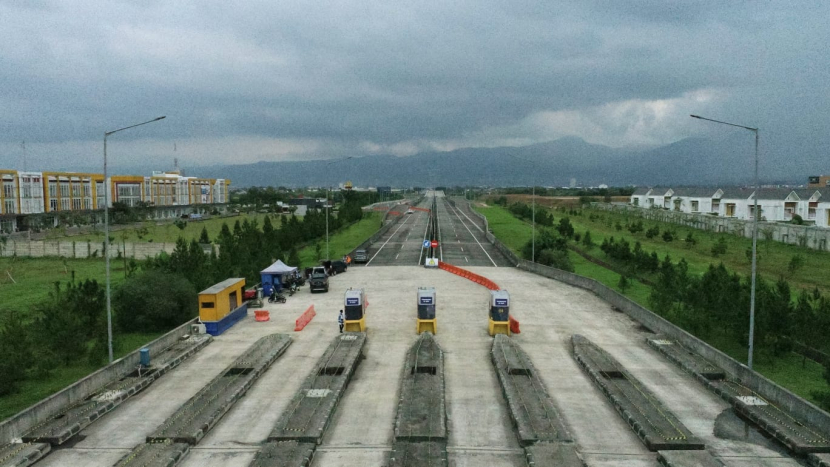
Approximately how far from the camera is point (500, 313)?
28203mm

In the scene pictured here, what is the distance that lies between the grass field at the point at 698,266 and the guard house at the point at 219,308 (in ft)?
82.6

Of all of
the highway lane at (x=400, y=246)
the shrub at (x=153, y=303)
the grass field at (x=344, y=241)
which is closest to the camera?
the shrub at (x=153, y=303)

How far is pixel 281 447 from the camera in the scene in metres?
15.4

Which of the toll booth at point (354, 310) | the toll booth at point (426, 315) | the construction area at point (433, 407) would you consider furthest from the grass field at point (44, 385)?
the toll booth at point (426, 315)

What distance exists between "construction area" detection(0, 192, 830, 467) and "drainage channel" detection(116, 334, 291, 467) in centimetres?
6

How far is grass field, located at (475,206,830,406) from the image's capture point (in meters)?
23.8

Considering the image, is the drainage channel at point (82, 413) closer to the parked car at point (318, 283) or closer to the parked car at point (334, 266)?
the parked car at point (318, 283)

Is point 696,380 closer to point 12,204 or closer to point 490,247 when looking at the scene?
point 490,247

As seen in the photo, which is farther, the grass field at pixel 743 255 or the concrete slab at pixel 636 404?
the grass field at pixel 743 255

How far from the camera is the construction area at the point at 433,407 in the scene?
50.2 feet

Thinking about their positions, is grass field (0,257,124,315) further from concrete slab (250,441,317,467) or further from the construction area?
concrete slab (250,441,317,467)

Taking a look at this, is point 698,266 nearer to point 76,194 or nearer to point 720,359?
point 720,359

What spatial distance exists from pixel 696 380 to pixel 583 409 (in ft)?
18.9

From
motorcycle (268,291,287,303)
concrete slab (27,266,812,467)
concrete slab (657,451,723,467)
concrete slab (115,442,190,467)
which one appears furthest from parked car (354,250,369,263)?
concrete slab (657,451,723,467)
